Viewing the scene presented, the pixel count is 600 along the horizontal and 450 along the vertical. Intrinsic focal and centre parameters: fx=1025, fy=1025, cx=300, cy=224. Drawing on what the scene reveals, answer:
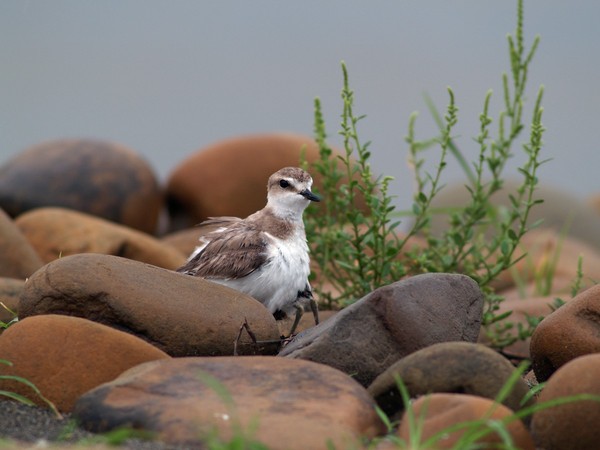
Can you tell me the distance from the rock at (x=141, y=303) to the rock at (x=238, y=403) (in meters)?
0.60

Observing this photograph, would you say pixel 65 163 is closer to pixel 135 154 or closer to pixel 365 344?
pixel 135 154

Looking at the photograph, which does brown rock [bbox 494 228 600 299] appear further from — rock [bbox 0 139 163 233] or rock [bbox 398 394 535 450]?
rock [bbox 398 394 535 450]

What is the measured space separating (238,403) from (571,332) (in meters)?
2.21

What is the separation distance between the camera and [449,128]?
24.6 ft

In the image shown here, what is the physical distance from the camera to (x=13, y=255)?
9.54 m

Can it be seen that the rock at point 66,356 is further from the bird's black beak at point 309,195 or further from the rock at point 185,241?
the rock at point 185,241

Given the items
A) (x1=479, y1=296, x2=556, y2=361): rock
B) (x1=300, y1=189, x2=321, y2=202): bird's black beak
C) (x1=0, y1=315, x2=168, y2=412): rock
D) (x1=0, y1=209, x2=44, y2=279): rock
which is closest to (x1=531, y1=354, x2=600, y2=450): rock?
(x1=0, y1=315, x2=168, y2=412): rock

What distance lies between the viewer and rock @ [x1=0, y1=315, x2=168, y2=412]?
5.44 m

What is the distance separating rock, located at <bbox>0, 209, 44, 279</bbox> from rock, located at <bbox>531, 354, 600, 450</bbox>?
5888 mm

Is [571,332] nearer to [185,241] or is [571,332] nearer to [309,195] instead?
[309,195]

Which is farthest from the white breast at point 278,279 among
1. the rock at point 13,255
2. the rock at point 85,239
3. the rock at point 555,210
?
the rock at point 555,210

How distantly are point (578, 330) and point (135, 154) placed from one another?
9.66 metres

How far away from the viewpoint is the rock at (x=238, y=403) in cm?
470

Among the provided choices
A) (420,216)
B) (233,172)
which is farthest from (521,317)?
(233,172)
